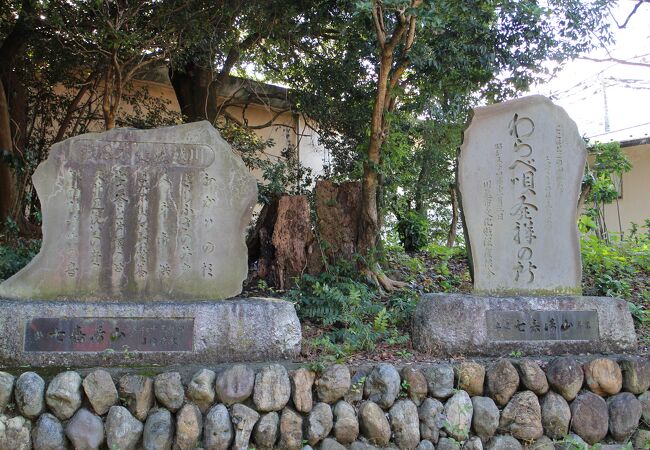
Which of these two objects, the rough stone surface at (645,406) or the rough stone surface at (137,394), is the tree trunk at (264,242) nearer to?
the rough stone surface at (137,394)

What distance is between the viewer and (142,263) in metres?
4.81

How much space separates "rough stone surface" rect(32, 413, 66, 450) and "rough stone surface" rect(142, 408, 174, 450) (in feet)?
1.83

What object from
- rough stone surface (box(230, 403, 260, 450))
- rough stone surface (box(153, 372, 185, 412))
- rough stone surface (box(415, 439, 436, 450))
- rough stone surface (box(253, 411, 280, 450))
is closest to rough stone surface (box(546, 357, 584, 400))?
rough stone surface (box(415, 439, 436, 450))

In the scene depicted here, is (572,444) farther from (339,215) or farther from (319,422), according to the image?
(339,215)

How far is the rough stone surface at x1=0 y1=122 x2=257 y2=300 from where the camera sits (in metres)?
4.75

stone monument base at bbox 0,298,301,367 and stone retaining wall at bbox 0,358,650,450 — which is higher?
stone monument base at bbox 0,298,301,367

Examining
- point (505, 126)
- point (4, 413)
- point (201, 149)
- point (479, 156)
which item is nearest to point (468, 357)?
point (479, 156)

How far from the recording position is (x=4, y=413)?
395cm

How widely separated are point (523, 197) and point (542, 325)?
46.0 inches

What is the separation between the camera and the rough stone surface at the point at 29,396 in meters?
3.96

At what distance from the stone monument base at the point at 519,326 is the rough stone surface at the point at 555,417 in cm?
52

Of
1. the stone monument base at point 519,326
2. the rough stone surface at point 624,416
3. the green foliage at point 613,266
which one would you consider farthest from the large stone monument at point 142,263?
the green foliage at point 613,266


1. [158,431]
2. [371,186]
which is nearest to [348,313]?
[371,186]

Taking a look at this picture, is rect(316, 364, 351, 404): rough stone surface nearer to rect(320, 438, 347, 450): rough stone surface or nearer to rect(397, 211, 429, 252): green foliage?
rect(320, 438, 347, 450): rough stone surface
